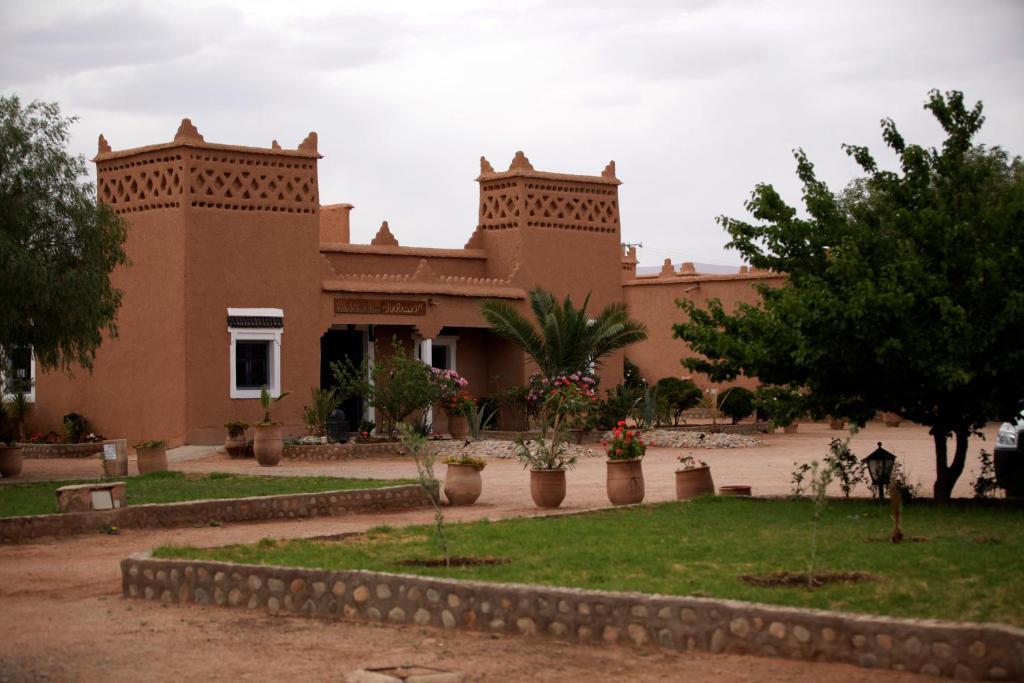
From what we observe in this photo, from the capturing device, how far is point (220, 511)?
16.5 m

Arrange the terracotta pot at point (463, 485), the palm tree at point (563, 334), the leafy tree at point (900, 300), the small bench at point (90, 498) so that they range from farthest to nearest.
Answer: the palm tree at point (563, 334) → the terracotta pot at point (463, 485) → the small bench at point (90, 498) → the leafy tree at point (900, 300)

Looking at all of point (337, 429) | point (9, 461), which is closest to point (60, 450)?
point (9, 461)

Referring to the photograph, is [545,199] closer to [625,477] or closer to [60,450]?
[60,450]

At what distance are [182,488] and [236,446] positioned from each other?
7851 mm

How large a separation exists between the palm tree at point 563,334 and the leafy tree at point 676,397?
3.62 meters

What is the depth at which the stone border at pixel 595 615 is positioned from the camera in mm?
7895

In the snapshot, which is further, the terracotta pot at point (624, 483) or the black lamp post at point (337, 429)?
the black lamp post at point (337, 429)

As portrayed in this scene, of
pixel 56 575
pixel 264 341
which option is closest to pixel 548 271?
pixel 264 341

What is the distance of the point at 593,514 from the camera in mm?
15492

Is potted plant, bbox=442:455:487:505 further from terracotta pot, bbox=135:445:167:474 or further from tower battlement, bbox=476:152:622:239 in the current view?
tower battlement, bbox=476:152:622:239

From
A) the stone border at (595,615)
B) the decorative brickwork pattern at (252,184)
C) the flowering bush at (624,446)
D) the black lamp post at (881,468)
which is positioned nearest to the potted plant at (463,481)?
the flowering bush at (624,446)

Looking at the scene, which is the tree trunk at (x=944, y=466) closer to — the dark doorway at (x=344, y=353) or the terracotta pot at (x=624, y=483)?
the terracotta pot at (x=624, y=483)

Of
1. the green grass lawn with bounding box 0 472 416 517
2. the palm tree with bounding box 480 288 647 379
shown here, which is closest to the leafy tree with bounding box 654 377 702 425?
the palm tree with bounding box 480 288 647 379

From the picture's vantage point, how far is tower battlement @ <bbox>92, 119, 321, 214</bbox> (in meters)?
28.9
